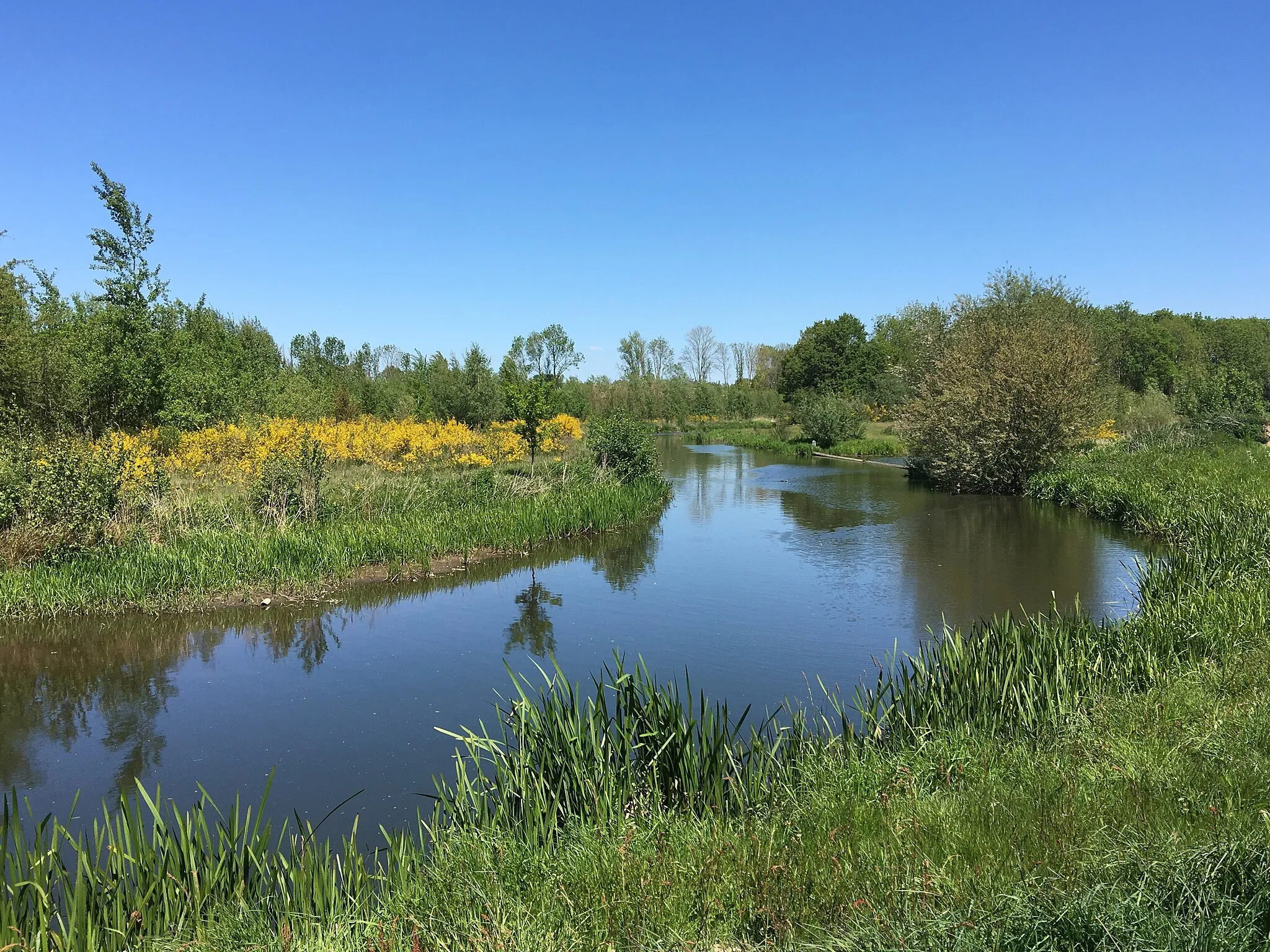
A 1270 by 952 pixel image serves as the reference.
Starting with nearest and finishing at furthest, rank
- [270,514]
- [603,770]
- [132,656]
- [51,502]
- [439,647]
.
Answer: [603,770] < [132,656] < [439,647] < [51,502] < [270,514]

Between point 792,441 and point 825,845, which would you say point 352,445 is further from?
point 792,441

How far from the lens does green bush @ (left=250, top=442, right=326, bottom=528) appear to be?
14742 mm

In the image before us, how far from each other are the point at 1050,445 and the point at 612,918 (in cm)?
2465

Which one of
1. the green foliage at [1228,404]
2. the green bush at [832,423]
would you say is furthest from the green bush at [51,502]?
the green bush at [832,423]

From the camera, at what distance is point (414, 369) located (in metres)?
46.7

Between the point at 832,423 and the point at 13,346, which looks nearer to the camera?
the point at 13,346

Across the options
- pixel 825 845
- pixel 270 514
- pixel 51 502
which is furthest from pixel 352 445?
pixel 825 845

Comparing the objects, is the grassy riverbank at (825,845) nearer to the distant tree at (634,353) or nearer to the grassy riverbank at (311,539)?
the grassy riverbank at (311,539)

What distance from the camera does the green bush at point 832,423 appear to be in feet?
147


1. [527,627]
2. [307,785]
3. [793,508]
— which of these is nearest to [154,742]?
[307,785]

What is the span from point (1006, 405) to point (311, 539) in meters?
20.4

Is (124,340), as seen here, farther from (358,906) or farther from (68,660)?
(358,906)

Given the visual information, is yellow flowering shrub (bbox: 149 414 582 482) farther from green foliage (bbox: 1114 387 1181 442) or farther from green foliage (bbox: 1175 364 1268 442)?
green foliage (bbox: 1175 364 1268 442)

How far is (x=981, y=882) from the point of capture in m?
3.25
